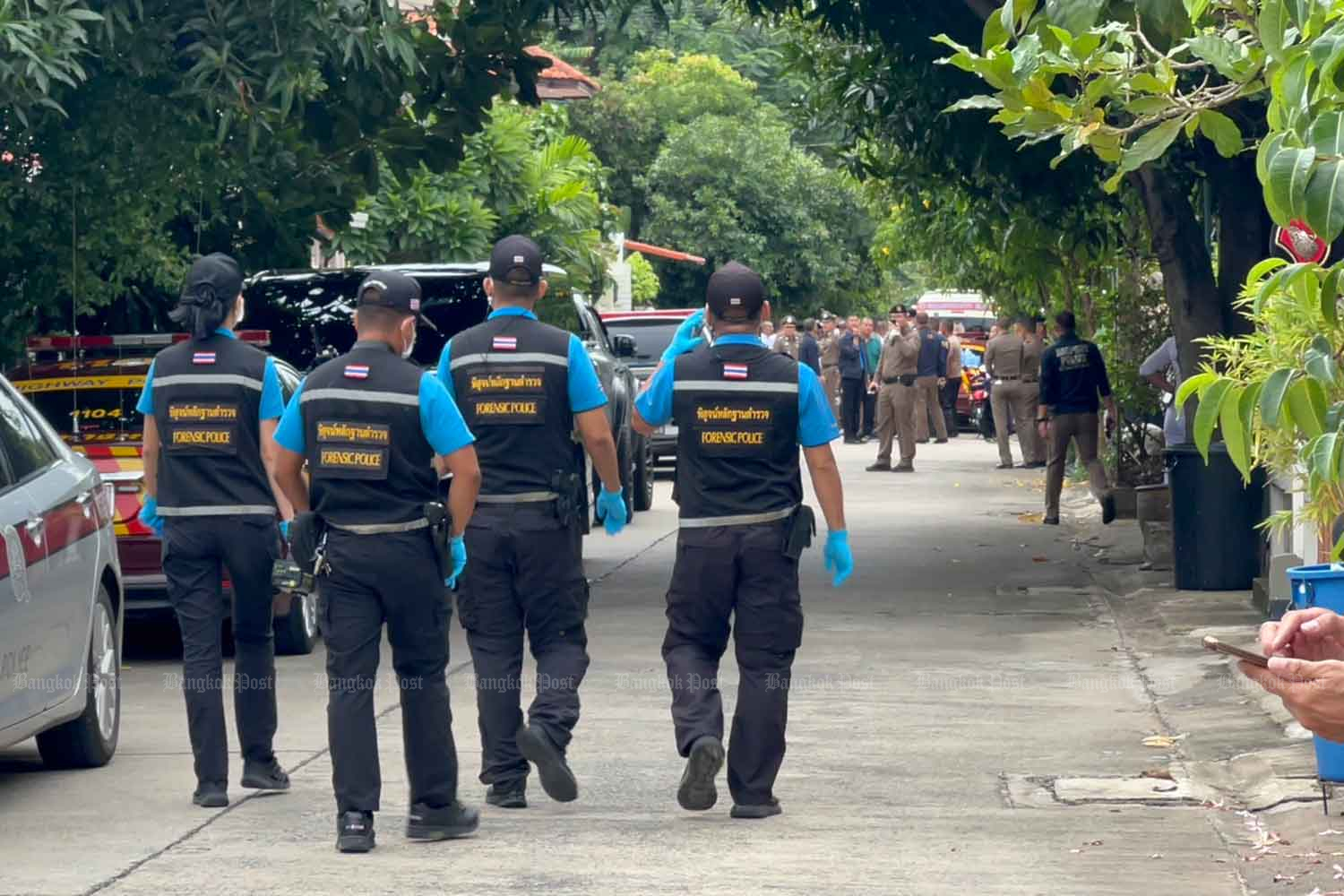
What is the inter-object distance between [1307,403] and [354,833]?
11.7ft

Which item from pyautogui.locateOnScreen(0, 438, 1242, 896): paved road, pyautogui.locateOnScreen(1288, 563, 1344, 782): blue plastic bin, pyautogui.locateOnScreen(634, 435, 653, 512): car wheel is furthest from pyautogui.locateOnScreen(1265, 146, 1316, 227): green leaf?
pyautogui.locateOnScreen(634, 435, 653, 512): car wheel

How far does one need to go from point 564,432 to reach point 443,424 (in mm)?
800

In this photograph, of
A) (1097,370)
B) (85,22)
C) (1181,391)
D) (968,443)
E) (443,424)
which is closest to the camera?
(1181,391)

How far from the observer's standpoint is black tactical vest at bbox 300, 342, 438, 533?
23.6 feet

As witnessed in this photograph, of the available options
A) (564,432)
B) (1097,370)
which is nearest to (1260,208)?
(1097,370)

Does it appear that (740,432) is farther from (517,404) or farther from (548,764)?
(548,764)

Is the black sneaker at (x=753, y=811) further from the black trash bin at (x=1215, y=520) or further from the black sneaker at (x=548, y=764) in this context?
the black trash bin at (x=1215, y=520)

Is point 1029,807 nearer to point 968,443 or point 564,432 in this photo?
point 564,432

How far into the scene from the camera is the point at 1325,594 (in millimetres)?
7199

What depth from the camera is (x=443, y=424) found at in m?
7.22

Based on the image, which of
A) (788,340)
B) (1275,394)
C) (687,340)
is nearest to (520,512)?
(687,340)

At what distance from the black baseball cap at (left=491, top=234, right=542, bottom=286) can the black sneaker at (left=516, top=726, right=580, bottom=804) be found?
1599 mm

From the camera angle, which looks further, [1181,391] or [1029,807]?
[1029,807]

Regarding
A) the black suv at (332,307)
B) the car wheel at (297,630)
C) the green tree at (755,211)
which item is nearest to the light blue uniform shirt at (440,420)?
the car wheel at (297,630)
